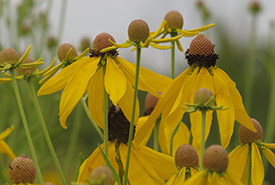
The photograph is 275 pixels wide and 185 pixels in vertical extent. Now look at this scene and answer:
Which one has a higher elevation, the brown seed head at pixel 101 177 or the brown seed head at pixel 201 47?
the brown seed head at pixel 201 47

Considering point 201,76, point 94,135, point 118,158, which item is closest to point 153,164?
point 118,158

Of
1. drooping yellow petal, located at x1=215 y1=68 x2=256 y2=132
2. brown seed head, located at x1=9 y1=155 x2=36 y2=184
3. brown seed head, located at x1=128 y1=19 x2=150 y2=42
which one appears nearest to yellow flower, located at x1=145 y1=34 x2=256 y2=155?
drooping yellow petal, located at x1=215 y1=68 x2=256 y2=132

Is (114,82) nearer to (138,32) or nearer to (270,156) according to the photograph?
(138,32)

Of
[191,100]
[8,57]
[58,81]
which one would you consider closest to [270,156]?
[191,100]

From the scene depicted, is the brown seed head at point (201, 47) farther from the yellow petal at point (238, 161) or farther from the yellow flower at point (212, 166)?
the yellow flower at point (212, 166)

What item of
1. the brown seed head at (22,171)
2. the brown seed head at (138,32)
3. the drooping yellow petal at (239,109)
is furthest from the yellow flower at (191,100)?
the brown seed head at (22,171)

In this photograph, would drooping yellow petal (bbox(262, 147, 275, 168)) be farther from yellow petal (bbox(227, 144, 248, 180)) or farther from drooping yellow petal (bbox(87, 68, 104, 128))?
drooping yellow petal (bbox(87, 68, 104, 128))
